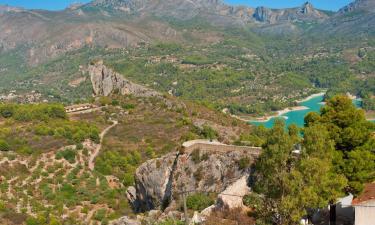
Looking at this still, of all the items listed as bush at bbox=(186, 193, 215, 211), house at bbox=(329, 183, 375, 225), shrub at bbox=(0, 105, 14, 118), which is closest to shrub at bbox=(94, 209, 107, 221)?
bush at bbox=(186, 193, 215, 211)

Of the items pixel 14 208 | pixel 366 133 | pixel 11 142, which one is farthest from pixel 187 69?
pixel 366 133

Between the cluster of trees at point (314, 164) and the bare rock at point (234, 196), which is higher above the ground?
the cluster of trees at point (314, 164)

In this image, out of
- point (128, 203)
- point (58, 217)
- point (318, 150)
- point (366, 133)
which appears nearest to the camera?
point (318, 150)

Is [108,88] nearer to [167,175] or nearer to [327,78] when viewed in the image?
[167,175]

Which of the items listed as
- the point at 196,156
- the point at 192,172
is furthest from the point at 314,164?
the point at 196,156

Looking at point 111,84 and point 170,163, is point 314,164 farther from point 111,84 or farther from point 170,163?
point 111,84

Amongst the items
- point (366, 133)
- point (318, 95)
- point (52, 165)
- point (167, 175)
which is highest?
point (366, 133)

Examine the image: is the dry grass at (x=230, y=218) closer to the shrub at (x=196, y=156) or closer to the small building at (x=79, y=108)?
the shrub at (x=196, y=156)

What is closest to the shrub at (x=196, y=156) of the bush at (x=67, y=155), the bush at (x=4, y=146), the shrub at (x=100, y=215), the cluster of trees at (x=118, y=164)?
the shrub at (x=100, y=215)

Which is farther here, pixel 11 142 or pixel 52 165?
pixel 11 142
